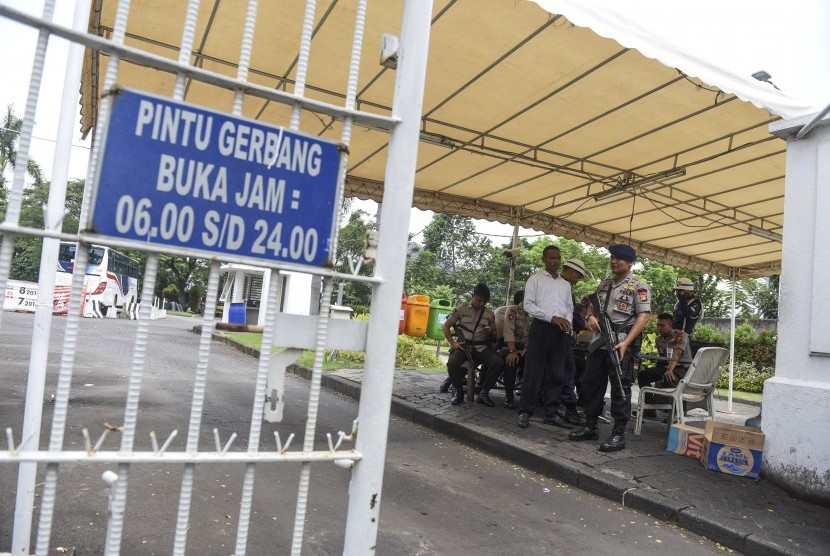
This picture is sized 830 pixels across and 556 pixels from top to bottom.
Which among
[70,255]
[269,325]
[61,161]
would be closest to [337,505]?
[269,325]

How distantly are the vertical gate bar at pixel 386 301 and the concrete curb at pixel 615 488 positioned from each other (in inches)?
119

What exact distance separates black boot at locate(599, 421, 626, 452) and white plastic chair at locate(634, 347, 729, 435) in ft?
3.51

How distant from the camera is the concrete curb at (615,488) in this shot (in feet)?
12.3

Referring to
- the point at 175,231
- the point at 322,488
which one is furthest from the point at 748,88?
the point at 175,231

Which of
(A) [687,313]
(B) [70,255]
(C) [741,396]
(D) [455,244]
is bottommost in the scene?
(C) [741,396]

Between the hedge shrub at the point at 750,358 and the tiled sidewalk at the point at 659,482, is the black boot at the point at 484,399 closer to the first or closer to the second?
the tiled sidewalk at the point at 659,482

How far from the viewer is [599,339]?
551 centimetres

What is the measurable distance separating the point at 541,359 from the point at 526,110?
2898mm

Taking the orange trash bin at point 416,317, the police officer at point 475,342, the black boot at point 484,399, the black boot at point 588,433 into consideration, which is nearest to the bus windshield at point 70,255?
the orange trash bin at point 416,317

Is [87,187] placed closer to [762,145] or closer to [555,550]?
[555,550]

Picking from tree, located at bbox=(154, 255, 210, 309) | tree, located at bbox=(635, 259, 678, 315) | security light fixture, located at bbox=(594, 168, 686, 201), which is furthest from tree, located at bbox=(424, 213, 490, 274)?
security light fixture, located at bbox=(594, 168, 686, 201)

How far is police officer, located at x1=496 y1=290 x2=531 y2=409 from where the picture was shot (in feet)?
25.0

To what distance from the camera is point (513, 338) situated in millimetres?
7660

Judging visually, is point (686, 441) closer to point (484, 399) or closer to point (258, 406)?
point (484, 399)
